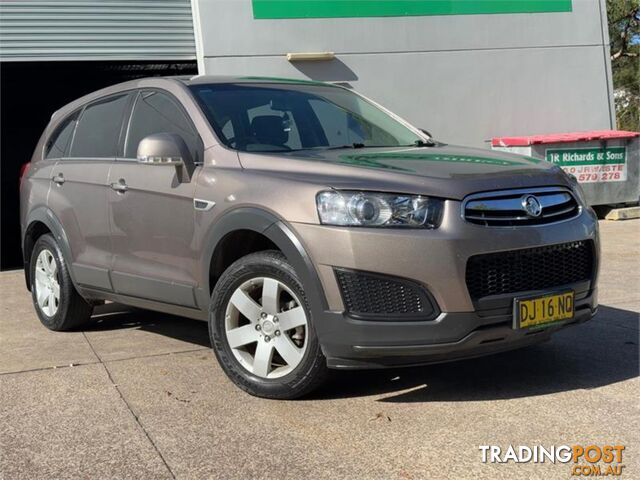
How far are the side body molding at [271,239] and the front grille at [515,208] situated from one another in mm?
783

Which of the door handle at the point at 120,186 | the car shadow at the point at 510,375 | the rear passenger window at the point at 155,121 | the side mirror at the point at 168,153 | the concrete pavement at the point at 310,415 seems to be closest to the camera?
the concrete pavement at the point at 310,415

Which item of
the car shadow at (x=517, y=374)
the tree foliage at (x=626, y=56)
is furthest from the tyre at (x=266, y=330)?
the tree foliage at (x=626, y=56)

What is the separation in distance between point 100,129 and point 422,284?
9.83 ft

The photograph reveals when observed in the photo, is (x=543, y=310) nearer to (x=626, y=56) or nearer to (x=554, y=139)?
(x=554, y=139)

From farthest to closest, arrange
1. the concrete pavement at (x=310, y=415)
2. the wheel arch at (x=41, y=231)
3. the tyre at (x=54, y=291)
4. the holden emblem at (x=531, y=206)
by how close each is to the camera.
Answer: the tyre at (x=54, y=291), the wheel arch at (x=41, y=231), the holden emblem at (x=531, y=206), the concrete pavement at (x=310, y=415)

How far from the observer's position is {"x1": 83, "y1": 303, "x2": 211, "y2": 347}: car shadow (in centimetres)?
586

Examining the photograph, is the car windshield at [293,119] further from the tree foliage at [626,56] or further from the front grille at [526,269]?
the tree foliage at [626,56]

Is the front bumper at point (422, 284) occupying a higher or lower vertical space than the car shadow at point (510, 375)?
higher

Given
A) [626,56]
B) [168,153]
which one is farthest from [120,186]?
[626,56]

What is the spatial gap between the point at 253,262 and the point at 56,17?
8.11 meters

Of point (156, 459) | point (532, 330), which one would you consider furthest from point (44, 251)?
point (532, 330)

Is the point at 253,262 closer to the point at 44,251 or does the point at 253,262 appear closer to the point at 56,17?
the point at 44,251

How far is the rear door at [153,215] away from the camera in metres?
4.61

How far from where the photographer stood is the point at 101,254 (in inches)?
210
